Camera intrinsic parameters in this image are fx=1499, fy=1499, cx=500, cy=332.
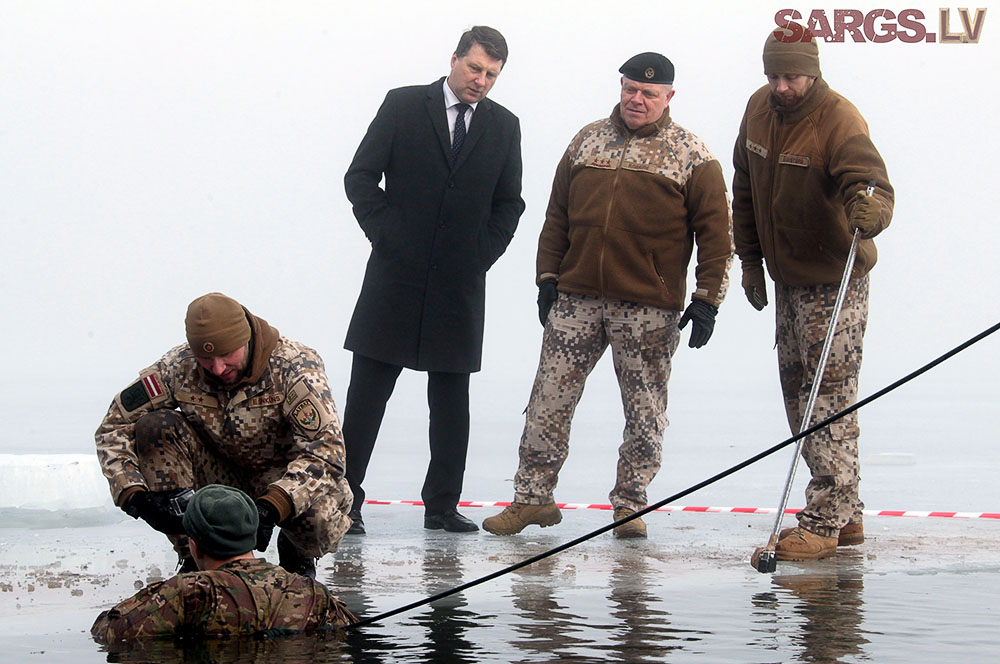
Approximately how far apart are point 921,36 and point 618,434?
26.1ft

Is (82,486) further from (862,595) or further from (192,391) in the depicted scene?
(862,595)

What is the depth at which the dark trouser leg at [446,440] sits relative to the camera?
5.92 metres

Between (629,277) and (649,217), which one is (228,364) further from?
(649,217)

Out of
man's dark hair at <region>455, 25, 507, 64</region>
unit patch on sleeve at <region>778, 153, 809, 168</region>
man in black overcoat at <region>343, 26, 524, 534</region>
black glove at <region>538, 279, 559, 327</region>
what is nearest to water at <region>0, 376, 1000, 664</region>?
man in black overcoat at <region>343, 26, 524, 534</region>

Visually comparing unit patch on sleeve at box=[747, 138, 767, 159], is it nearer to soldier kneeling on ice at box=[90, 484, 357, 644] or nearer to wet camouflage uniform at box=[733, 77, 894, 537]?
wet camouflage uniform at box=[733, 77, 894, 537]

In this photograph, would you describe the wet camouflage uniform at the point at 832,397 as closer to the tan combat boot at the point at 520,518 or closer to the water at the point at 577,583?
the water at the point at 577,583

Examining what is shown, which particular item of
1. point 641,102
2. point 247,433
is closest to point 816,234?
point 641,102

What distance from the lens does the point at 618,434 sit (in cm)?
1141

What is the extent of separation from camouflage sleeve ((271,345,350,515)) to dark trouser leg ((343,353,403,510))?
1568 mm

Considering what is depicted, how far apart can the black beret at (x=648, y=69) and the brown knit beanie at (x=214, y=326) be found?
229cm

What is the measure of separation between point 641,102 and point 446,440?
1525 mm

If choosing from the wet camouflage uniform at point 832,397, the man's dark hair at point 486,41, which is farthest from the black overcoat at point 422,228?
the wet camouflage uniform at point 832,397

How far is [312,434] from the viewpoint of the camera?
13.6 ft

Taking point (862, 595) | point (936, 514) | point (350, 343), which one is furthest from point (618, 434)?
point (862, 595)
